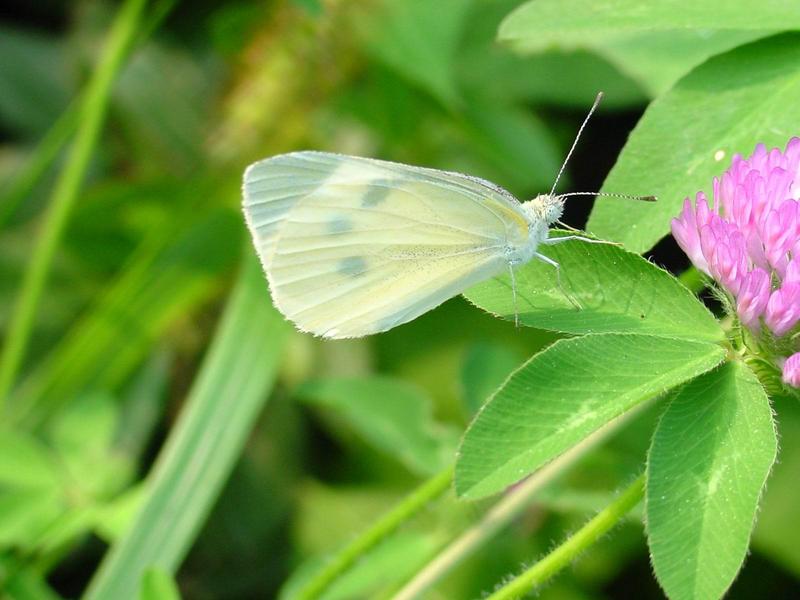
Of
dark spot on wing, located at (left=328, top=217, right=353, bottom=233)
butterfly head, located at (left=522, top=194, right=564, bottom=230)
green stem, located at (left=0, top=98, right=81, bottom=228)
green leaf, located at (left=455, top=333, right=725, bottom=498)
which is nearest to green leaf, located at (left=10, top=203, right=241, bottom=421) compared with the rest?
green stem, located at (left=0, top=98, right=81, bottom=228)

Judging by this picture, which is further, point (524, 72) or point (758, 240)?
point (524, 72)

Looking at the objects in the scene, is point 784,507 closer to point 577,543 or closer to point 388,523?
point 388,523

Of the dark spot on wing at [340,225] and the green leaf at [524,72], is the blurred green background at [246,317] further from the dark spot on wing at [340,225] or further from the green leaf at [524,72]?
the dark spot on wing at [340,225]

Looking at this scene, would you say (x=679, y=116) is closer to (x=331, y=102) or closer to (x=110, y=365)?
(x=331, y=102)

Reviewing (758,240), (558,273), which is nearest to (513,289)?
(558,273)

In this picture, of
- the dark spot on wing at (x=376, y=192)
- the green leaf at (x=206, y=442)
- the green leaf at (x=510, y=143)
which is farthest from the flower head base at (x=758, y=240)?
the green leaf at (x=510, y=143)

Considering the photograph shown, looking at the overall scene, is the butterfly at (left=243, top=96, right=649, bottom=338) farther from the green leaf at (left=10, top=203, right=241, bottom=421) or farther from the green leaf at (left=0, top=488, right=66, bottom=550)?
the green leaf at (left=10, top=203, right=241, bottom=421)
